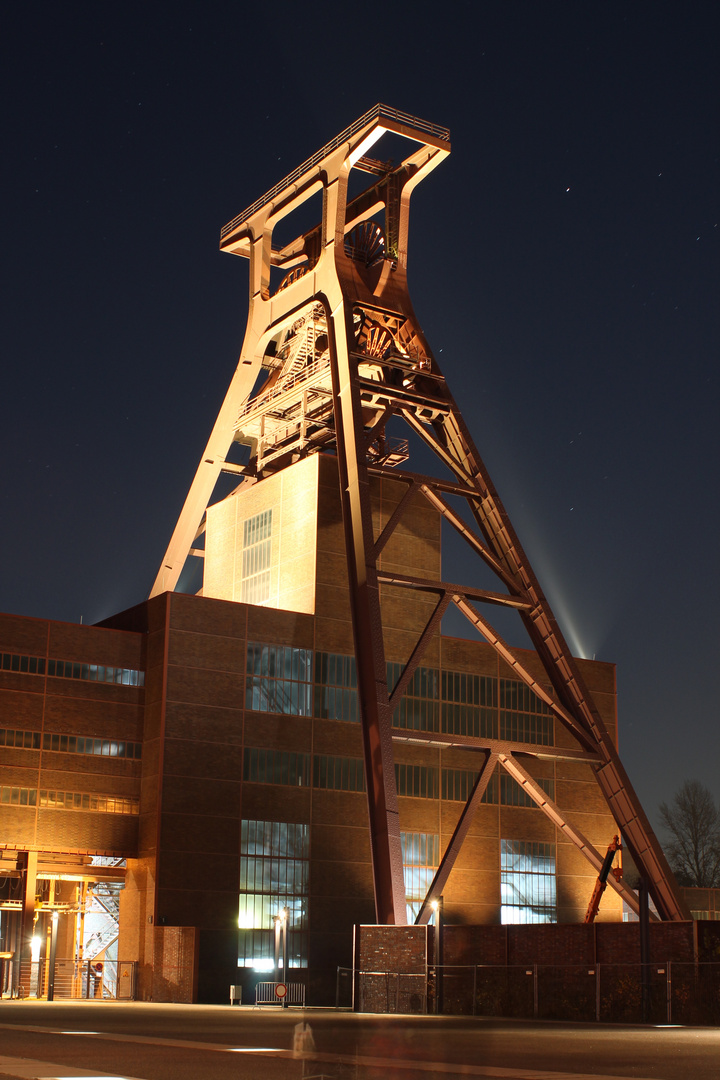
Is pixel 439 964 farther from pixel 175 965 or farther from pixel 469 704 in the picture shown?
pixel 469 704

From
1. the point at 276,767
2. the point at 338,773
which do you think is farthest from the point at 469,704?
the point at 276,767

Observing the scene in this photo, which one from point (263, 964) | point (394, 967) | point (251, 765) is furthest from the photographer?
point (251, 765)

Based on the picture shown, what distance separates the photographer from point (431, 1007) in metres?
31.6

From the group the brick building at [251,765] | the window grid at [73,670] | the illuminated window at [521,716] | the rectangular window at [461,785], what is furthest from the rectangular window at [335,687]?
the illuminated window at [521,716]

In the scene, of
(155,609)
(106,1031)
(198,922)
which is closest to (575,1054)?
(106,1031)

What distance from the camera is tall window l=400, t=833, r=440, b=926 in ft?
168

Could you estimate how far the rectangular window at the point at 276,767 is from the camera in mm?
48062

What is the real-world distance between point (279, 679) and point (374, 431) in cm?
1085

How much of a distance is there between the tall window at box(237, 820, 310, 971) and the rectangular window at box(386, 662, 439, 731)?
6785 mm

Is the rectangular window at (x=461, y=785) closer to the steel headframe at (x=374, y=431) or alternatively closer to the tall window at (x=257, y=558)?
the steel headframe at (x=374, y=431)

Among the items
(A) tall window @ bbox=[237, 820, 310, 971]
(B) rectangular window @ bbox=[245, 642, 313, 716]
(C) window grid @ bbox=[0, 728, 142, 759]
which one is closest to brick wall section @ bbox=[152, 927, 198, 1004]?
(A) tall window @ bbox=[237, 820, 310, 971]

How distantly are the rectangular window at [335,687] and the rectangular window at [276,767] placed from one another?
2.07 metres

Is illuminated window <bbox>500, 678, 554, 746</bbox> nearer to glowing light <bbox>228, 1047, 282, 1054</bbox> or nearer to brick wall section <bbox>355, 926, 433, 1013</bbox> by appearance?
brick wall section <bbox>355, 926, 433, 1013</bbox>

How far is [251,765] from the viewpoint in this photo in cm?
4809
